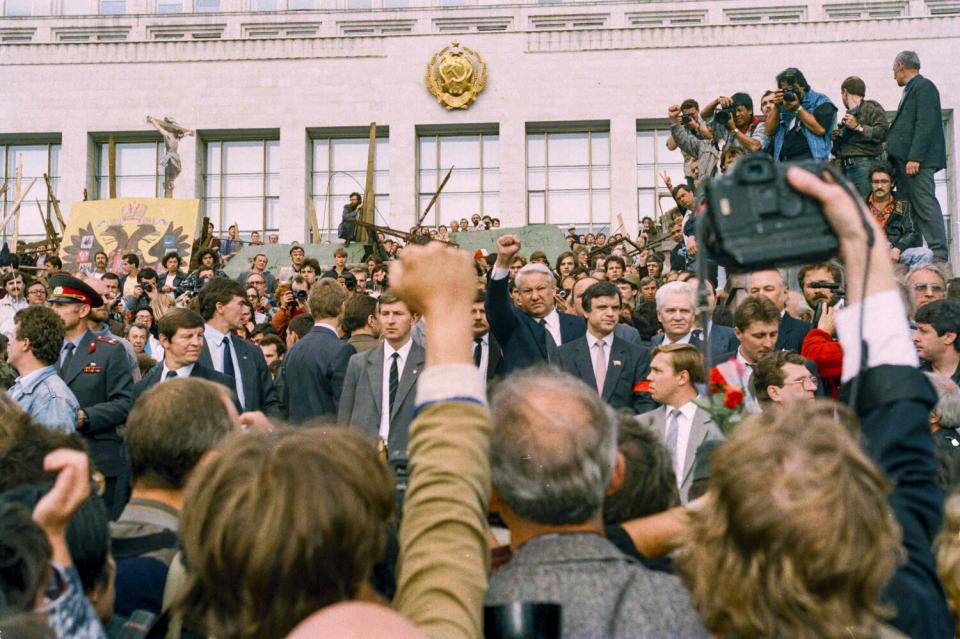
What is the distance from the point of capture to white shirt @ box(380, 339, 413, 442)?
6.13 metres

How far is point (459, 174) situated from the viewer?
30.3 metres

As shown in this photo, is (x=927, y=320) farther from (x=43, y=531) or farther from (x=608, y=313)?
(x=43, y=531)

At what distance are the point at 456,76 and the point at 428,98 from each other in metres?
1.04

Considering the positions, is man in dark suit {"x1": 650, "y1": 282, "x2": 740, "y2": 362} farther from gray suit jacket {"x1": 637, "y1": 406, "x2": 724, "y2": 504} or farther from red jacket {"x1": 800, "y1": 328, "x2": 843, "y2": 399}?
gray suit jacket {"x1": 637, "y1": 406, "x2": 724, "y2": 504}

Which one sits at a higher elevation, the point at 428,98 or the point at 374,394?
the point at 428,98

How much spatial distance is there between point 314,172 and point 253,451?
2989 cm

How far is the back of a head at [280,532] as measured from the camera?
5.16ft

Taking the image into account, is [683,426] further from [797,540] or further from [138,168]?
[138,168]

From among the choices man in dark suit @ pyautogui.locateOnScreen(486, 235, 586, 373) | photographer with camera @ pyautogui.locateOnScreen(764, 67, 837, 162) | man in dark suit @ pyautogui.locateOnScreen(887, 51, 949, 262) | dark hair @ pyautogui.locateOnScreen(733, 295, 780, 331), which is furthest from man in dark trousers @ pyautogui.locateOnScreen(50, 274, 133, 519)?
man in dark suit @ pyautogui.locateOnScreen(887, 51, 949, 262)

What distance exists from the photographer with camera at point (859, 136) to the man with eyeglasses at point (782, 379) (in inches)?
215

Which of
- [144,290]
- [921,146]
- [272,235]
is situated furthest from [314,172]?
[921,146]

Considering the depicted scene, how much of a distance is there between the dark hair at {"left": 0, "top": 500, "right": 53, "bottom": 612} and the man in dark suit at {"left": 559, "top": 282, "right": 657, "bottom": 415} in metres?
4.78

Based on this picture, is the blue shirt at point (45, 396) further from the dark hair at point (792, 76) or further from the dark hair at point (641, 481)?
the dark hair at point (792, 76)

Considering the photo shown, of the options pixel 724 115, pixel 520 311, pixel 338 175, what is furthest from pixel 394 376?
pixel 338 175
